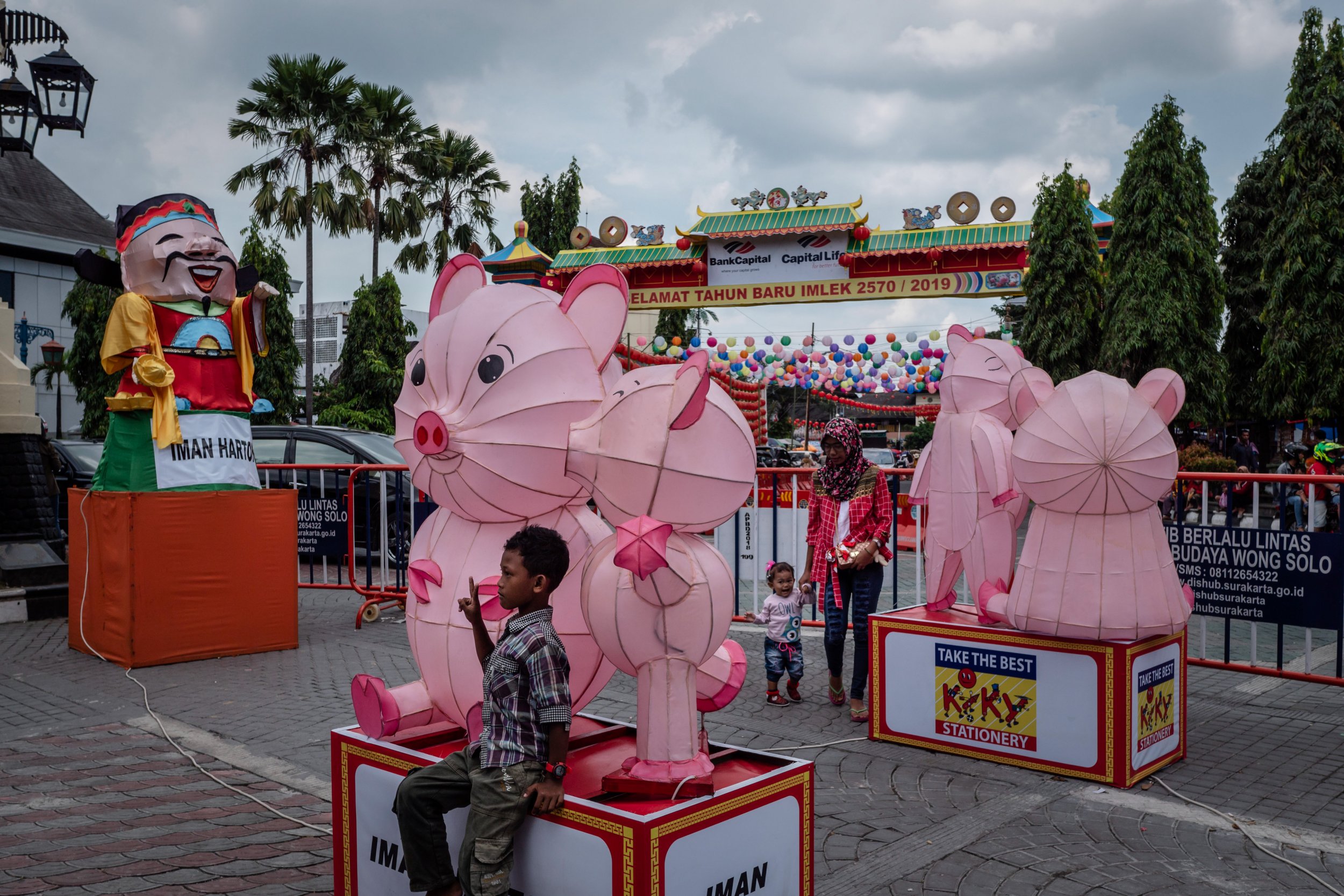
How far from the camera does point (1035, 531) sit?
5.11m

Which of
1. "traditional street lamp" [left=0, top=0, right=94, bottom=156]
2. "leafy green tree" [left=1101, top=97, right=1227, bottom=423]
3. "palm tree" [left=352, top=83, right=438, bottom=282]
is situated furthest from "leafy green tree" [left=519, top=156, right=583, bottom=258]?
"traditional street lamp" [left=0, top=0, right=94, bottom=156]

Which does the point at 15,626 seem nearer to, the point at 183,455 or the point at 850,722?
the point at 183,455

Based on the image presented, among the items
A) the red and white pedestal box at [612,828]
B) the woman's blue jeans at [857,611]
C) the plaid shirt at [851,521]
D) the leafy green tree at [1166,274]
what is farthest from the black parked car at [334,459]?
the leafy green tree at [1166,274]

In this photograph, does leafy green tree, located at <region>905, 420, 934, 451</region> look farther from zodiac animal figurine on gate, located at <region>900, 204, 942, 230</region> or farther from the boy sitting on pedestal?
the boy sitting on pedestal

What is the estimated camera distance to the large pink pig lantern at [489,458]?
336 centimetres

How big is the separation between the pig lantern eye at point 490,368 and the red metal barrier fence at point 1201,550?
15.1 ft

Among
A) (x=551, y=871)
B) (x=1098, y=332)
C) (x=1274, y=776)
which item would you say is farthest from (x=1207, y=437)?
(x=551, y=871)

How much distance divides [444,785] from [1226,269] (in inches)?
1271

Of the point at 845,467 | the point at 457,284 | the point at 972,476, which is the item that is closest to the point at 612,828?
the point at 457,284

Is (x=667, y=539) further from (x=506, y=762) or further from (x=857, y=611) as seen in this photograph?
(x=857, y=611)

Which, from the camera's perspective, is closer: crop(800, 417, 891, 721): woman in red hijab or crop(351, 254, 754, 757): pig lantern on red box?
crop(351, 254, 754, 757): pig lantern on red box

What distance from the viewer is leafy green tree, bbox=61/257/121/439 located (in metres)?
26.9

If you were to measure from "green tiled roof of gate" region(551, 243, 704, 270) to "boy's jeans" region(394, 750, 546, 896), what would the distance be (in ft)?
60.4

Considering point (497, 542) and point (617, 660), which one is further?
point (497, 542)
